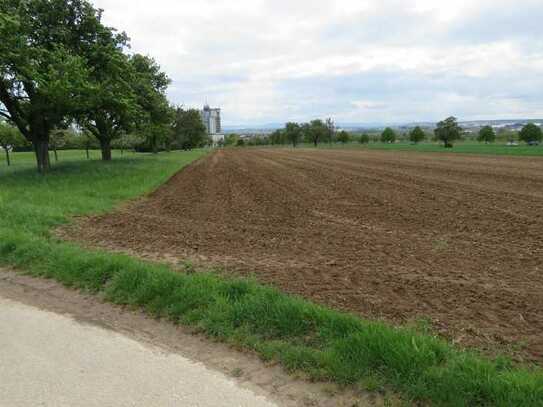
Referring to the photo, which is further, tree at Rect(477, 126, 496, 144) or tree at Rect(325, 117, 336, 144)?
tree at Rect(325, 117, 336, 144)

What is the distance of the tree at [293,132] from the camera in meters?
143

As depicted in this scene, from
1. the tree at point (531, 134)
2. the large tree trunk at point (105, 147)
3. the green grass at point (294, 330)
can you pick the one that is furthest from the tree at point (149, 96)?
the tree at point (531, 134)

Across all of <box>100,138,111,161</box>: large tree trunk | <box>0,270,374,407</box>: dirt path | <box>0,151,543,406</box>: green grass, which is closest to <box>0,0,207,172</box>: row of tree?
<box>100,138,111,161</box>: large tree trunk

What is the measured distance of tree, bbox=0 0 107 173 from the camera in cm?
1719

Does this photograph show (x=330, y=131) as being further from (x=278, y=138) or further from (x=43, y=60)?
(x=43, y=60)

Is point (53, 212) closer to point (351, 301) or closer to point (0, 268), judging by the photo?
point (0, 268)

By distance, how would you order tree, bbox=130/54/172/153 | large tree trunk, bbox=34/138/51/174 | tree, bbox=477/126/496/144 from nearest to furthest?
large tree trunk, bbox=34/138/51/174, tree, bbox=130/54/172/153, tree, bbox=477/126/496/144

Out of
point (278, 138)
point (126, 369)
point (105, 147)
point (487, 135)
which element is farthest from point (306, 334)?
point (278, 138)

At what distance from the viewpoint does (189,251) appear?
7258 mm

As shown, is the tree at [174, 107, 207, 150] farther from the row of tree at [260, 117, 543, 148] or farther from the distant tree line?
the row of tree at [260, 117, 543, 148]

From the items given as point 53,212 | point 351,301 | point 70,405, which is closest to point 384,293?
point 351,301

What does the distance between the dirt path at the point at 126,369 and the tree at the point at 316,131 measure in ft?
427

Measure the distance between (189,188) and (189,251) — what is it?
1036cm

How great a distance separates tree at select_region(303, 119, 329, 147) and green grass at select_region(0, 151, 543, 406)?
127675 millimetres
